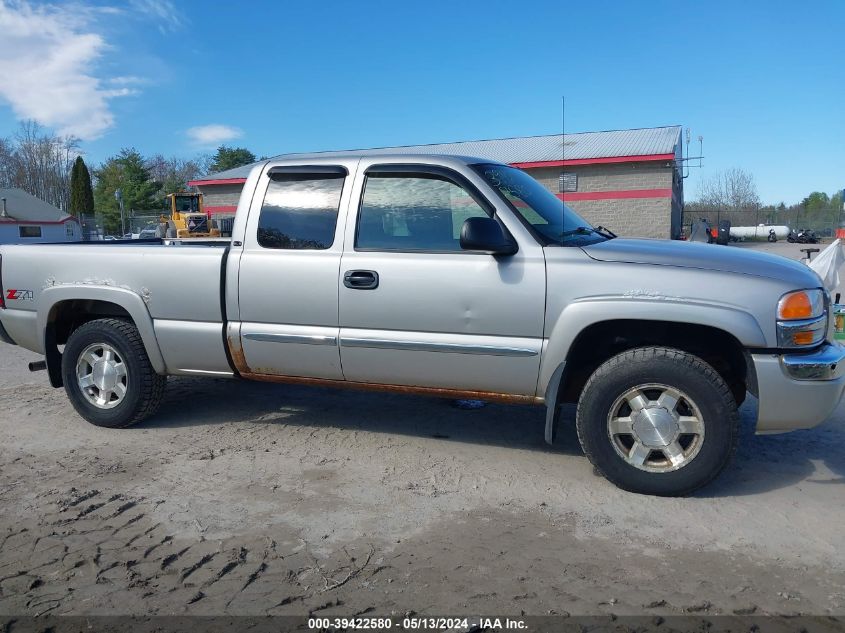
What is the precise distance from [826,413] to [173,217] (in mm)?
32642

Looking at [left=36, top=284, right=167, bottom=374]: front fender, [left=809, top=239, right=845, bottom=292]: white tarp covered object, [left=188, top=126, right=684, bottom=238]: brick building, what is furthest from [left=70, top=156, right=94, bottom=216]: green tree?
[left=809, top=239, right=845, bottom=292]: white tarp covered object

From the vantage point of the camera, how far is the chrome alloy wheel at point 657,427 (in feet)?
12.3

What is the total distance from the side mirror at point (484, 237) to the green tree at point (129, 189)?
61.8 metres

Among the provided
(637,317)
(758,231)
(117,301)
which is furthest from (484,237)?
(758,231)

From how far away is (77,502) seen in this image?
3.82 m

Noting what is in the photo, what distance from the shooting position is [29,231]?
4666 centimetres

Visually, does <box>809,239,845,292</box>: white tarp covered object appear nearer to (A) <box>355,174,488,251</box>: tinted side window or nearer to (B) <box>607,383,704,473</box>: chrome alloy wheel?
(B) <box>607,383,704,473</box>: chrome alloy wheel

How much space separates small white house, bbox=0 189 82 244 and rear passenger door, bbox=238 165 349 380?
46.7 metres

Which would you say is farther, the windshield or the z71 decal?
the z71 decal

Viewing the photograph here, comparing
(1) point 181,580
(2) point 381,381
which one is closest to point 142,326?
(2) point 381,381

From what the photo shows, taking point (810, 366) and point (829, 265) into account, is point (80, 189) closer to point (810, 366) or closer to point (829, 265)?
point (829, 265)

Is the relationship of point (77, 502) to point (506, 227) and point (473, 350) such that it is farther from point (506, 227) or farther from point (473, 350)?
point (506, 227)

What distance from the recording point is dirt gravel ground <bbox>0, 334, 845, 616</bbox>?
286 centimetres

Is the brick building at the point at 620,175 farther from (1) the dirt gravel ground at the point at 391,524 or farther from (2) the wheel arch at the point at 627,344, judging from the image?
(2) the wheel arch at the point at 627,344
